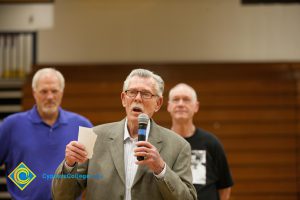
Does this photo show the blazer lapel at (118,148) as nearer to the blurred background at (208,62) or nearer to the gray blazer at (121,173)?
the gray blazer at (121,173)

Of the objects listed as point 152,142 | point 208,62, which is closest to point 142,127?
point 152,142

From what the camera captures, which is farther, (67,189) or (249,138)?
(249,138)

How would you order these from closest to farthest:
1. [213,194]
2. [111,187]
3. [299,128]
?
[111,187]
[213,194]
[299,128]

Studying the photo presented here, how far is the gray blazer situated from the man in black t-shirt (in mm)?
1164

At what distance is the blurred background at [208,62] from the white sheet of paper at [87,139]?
4.82 meters

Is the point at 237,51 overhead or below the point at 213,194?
overhead

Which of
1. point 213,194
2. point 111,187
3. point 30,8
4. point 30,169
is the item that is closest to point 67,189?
point 111,187

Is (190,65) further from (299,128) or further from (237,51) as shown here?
(299,128)

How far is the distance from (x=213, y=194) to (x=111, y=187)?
1.45 m

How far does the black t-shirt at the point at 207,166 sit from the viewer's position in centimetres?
322

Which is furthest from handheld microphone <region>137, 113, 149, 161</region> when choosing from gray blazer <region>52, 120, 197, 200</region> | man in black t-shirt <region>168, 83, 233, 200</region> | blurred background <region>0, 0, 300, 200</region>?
blurred background <region>0, 0, 300, 200</region>

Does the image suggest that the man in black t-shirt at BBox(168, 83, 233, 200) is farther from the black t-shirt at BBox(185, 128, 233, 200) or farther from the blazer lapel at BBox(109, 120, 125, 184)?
the blazer lapel at BBox(109, 120, 125, 184)

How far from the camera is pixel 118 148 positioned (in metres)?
2.06

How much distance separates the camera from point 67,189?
6.55 feet
